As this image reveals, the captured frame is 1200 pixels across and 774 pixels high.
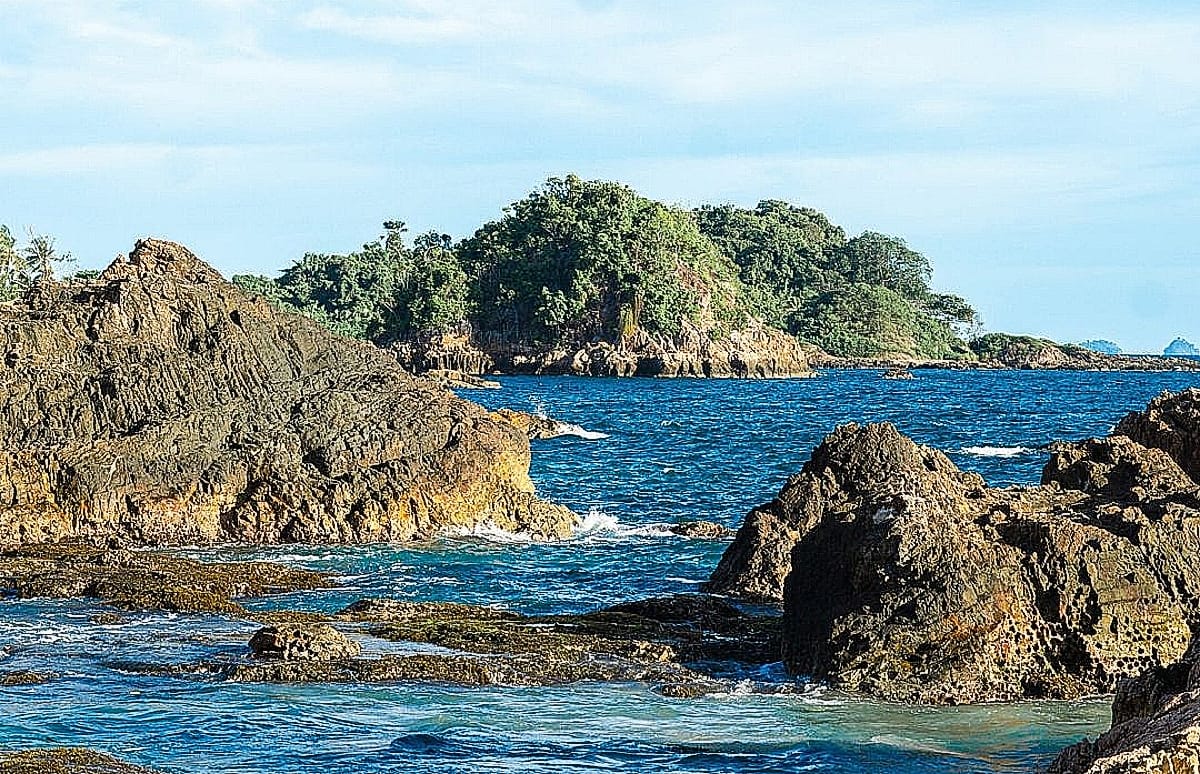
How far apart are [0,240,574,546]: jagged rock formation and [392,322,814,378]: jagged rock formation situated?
84119mm

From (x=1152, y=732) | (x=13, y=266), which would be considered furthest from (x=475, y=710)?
(x=13, y=266)

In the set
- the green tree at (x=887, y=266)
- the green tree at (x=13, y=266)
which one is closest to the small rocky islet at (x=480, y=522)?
the green tree at (x=13, y=266)

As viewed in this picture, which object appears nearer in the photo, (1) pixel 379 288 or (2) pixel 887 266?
(1) pixel 379 288

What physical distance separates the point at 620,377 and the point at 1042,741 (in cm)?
9604

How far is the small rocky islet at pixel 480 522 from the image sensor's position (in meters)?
11.0

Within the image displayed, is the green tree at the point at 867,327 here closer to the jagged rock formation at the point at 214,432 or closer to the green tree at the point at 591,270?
the green tree at the point at 591,270

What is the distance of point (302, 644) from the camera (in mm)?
11648

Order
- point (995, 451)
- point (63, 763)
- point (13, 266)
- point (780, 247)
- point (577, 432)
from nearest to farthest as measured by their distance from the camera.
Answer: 1. point (63, 763)
2. point (995, 451)
3. point (577, 432)
4. point (13, 266)
5. point (780, 247)

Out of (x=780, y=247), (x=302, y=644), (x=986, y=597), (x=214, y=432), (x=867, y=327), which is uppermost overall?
(x=780, y=247)

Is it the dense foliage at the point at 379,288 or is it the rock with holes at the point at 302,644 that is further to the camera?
the dense foliage at the point at 379,288

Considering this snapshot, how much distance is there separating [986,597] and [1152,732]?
5.18 meters

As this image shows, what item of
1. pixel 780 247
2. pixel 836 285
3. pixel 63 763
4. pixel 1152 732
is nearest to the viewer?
pixel 1152 732

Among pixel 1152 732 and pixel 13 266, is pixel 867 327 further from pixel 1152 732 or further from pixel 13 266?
pixel 1152 732

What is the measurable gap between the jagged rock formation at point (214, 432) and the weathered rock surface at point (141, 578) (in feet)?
4.82
